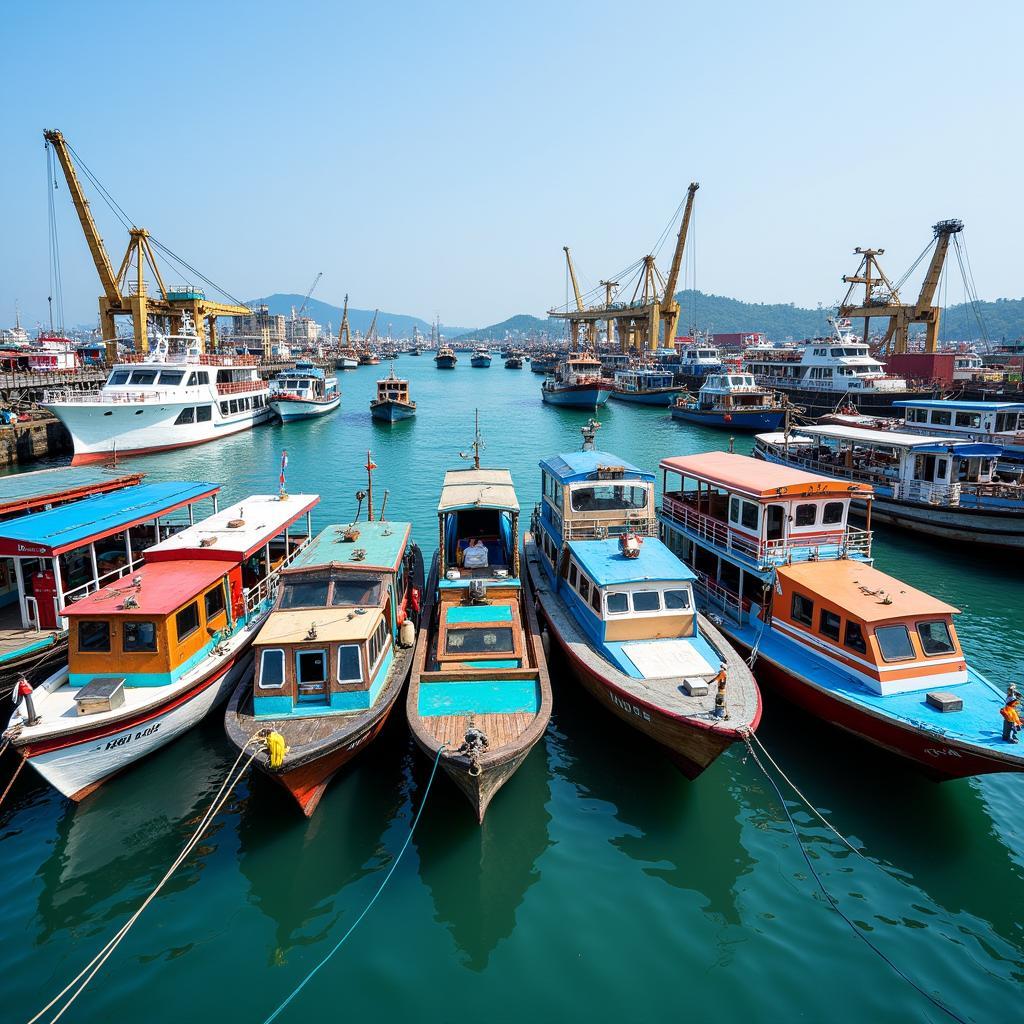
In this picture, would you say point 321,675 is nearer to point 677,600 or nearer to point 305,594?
point 305,594

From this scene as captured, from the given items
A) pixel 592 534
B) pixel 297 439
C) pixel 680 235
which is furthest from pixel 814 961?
pixel 680 235

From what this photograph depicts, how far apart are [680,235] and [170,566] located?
113m

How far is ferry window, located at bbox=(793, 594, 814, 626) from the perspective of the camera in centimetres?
1639

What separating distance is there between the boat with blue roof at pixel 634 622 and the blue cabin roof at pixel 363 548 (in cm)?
447

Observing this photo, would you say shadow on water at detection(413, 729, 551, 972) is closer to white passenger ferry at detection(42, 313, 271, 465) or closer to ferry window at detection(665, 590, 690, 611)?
ferry window at detection(665, 590, 690, 611)

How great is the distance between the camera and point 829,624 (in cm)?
1585

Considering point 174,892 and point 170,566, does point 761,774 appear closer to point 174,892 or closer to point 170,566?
point 174,892

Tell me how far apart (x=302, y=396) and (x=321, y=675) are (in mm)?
69319

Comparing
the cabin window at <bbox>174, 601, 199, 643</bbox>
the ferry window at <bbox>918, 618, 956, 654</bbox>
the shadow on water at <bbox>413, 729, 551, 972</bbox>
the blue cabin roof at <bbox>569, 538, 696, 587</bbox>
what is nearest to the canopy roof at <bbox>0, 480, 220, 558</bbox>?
the cabin window at <bbox>174, 601, 199, 643</bbox>

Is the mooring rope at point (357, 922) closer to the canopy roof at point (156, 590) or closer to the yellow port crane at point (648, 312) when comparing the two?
the canopy roof at point (156, 590)

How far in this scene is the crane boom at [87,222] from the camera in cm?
6425

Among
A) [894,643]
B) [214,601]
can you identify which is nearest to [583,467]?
[894,643]

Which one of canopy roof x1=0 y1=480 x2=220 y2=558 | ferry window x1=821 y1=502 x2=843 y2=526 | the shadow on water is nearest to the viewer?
the shadow on water

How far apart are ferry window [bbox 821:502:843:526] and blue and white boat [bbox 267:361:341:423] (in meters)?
64.8
